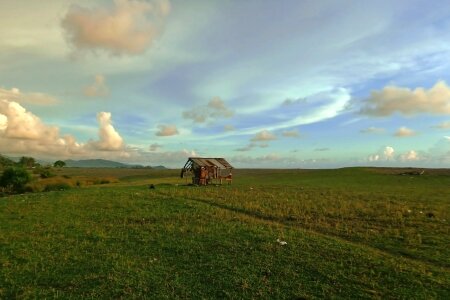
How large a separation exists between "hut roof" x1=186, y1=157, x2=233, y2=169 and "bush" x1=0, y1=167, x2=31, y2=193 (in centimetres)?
2706

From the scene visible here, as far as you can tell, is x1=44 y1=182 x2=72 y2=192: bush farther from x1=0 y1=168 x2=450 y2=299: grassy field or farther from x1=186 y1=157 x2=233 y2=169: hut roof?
x1=0 y1=168 x2=450 y2=299: grassy field

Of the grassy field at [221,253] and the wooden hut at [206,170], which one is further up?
the wooden hut at [206,170]

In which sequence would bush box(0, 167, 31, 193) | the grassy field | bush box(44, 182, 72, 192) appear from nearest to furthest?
the grassy field → bush box(44, 182, 72, 192) → bush box(0, 167, 31, 193)

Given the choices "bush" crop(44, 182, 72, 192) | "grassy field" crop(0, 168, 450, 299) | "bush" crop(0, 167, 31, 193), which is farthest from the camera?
"bush" crop(0, 167, 31, 193)

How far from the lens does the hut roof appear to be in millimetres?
59156

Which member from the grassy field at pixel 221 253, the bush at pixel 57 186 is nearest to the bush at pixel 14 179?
the bush at pixel 57 186

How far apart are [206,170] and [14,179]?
31.0 meters

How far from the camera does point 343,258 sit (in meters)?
16.3

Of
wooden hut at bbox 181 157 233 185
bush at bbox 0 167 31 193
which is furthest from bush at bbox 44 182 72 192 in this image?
wooden hut at bbox 181 157 233 185

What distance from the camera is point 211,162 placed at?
2425 inches

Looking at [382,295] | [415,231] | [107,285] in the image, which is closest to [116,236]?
[107,285]

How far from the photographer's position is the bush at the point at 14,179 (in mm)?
57312

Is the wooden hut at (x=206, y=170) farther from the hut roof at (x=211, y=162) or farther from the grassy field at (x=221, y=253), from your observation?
the grassy field at (x=221, y=253)

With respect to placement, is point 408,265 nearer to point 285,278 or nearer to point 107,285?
point 285,278
